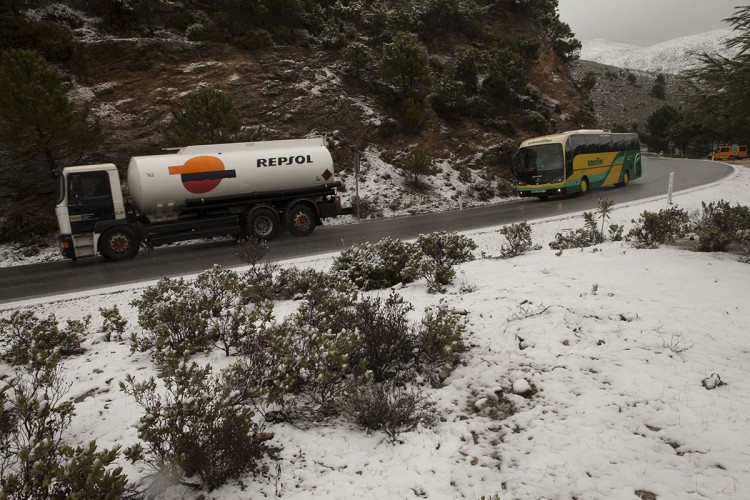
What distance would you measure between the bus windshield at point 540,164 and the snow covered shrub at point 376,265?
15948 mm

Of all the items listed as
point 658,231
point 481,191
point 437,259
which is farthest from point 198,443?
point 481,191

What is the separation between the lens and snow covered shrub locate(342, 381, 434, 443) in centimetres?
372

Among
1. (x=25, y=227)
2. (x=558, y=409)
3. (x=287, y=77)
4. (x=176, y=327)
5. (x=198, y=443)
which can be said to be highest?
(x=287, y=77)

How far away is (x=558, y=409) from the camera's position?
3871mm

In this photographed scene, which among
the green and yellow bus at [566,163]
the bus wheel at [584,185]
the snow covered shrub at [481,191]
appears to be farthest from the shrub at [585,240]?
the snow covered shrub at [481,191]

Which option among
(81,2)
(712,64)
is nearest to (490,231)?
(712,64)

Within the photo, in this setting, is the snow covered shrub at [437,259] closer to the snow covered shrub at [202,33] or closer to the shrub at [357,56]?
the shrub at [357,56]

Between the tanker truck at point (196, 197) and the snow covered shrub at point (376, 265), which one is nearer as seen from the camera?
the snow covered shrub at point (376, 265)

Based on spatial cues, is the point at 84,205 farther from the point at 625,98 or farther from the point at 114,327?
the point at 625,98

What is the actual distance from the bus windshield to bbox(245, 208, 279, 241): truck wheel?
1389 cm

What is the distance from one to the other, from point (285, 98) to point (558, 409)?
2407 cm

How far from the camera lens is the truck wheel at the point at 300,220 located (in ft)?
49.2

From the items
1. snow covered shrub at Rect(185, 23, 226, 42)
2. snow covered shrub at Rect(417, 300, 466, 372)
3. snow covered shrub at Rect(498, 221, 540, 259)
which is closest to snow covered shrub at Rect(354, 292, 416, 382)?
snow covered shrub at Rect(417, 300, 466, 372)

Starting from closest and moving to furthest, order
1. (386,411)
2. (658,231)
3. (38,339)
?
(386,411) → (38,339) → (658,231)
